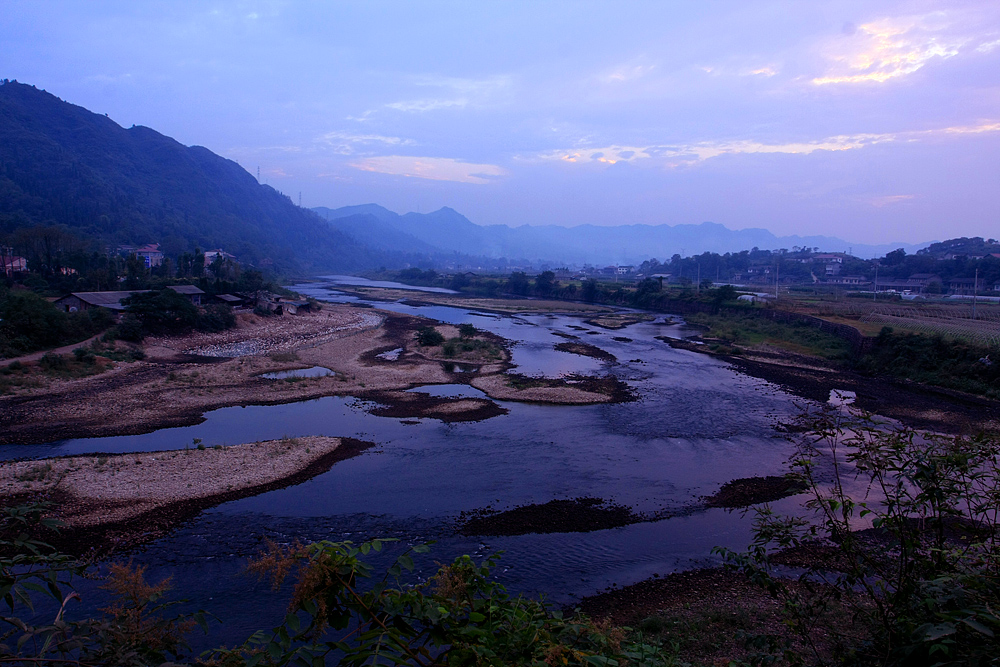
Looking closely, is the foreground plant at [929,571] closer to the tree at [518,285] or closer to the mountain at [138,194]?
the mountain at [138,194]

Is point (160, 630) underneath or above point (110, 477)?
above

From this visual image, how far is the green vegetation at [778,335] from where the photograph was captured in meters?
32.0

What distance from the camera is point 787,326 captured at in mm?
39750

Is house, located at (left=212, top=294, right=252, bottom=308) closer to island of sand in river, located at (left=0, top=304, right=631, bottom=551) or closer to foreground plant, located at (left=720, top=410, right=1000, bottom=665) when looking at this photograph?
island of sand in river, located at (left=0, top=304, right=631, bottom=551)

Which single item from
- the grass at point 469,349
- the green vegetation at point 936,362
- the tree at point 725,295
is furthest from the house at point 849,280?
the grass at point 469,349

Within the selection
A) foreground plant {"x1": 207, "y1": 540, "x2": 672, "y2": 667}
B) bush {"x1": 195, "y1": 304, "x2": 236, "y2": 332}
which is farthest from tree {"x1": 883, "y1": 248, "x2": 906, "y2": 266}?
foreground plant {"x1": 207, "y1": 540, "x2": 672, "y2": 667}

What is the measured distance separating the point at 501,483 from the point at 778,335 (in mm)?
32598

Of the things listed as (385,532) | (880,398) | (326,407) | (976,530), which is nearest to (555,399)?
(326,407)

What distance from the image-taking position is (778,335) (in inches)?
1499

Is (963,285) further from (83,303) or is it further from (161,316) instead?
(83,303)

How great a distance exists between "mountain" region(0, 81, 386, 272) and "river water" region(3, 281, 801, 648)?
63.1 m

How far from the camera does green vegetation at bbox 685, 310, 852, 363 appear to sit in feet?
105

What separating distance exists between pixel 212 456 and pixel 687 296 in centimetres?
5475

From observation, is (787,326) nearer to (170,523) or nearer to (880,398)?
(880,398)
